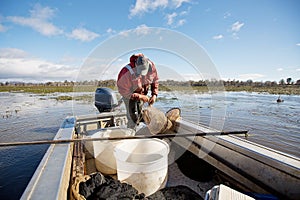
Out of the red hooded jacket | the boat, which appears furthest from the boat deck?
the red hooded jacket


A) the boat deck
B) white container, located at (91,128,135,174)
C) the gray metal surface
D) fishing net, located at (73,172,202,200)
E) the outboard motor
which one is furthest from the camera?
the outboard motor

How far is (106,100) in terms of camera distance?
4074 millimetres

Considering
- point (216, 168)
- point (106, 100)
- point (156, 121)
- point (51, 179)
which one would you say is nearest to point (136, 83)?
point (156, 121)

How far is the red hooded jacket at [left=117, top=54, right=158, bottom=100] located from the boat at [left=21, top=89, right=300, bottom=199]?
3.01 feet

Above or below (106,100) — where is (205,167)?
below

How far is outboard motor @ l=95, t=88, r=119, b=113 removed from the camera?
13.3 ft

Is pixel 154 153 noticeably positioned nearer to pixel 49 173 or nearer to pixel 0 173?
pixel 49 173

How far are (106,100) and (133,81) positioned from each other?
1.46m

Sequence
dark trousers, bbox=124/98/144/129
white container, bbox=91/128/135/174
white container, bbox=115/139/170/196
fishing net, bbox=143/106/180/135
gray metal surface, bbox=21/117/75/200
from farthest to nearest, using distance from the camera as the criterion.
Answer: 1. dark trousers, bbox=124/98/144/129
2. fishing net, bbox=143/106/180/135
3. white container, bbox=91/128/135/174
4. white container, bbox=115/139/170/196
5. gray metal surface, bbox=21/117/75/200

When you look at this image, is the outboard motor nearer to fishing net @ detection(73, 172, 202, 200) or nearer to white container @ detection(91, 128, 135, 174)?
white container @ detection(91, 128, 135, 174)

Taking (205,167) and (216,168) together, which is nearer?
(216,168)

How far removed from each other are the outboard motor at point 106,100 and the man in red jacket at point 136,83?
99 centimetres

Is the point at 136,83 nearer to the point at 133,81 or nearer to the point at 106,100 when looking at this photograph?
the point at 133,81

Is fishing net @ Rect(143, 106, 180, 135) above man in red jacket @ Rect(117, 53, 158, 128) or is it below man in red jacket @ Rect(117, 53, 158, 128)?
below
